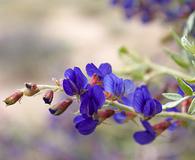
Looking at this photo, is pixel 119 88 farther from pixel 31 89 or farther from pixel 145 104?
pixel 31 89

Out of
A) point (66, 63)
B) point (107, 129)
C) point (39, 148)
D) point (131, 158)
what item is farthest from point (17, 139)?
point (66, 63)

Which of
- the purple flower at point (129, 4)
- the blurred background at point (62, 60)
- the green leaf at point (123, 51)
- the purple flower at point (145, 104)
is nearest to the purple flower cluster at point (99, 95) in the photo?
the purple flower at point (145, 104)

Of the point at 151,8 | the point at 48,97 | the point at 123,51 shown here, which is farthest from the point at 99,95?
the point at 151,8

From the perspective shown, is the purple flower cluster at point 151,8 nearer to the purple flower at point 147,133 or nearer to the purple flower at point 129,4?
the purple flower at point 129,4

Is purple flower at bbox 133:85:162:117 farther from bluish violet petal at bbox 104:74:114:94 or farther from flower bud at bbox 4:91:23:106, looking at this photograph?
flower bud at bbox 4:91:23:106

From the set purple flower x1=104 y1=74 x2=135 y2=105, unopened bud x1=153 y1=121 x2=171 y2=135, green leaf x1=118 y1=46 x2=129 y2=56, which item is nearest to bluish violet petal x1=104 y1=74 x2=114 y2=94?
purple flower x1=104 y1=74 x2=135 y2=105

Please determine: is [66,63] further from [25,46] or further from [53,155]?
[53,155]
